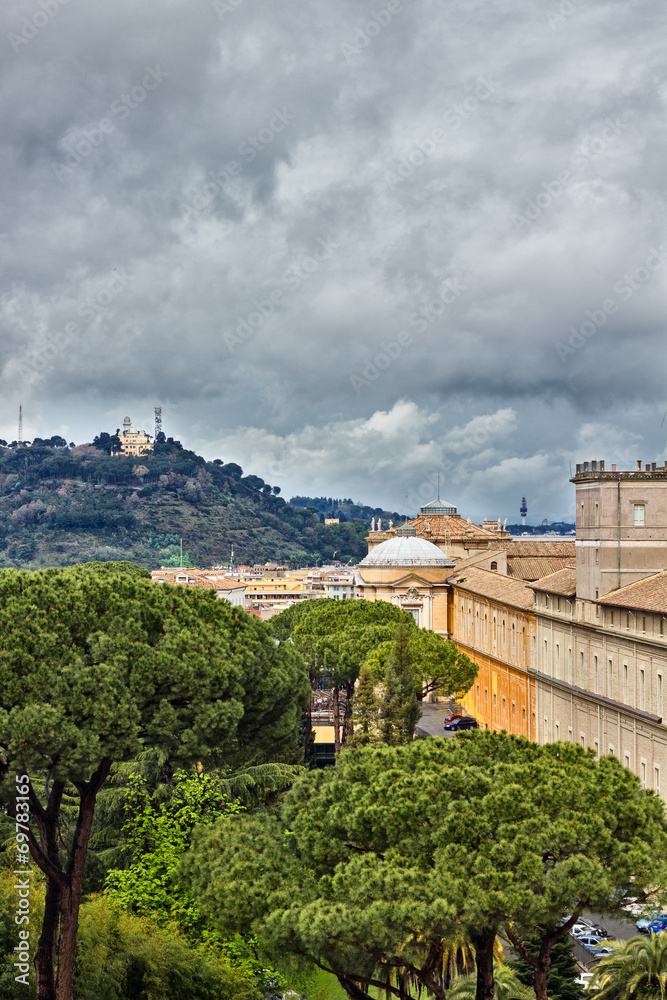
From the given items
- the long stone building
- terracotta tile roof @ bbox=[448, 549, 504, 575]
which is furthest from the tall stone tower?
terracotta tile roof @ bbox=[448, 549, 504, 575]

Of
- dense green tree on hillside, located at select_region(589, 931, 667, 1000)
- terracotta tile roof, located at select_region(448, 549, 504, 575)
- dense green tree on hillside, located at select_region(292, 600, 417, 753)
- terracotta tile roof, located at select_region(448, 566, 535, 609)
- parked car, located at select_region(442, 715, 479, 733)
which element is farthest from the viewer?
terracotta tile roof, located at select_region(448, 549, 504, 575)

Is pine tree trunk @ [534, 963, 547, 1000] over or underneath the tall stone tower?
underneath

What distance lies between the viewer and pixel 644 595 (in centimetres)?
3941

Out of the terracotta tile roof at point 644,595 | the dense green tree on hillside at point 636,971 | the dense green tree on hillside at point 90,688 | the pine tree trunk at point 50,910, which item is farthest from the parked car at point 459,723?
the pine tree trunk at point 50,910

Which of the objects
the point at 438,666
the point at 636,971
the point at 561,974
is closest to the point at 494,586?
the point at 438,666

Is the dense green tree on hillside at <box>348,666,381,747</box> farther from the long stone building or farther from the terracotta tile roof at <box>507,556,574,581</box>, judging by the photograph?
the terracotta tile roof at <box>507,556,574,581</box>

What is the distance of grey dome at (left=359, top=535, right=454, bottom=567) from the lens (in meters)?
88.2

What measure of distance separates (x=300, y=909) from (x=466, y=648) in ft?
206

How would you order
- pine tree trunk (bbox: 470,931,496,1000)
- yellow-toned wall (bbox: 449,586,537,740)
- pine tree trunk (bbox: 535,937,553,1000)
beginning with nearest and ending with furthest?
pine tree trunk (bbox: 470,931,496,1000) < pine tree trunk (bbox: 535,937,553,1000) < yellow-toned wall (bbox: 449,586,537,740)

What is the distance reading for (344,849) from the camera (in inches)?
663

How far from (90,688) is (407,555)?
7177cm

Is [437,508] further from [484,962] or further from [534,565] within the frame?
[484,962]

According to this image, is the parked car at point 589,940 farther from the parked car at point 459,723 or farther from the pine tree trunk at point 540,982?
the parked car at point 459,723

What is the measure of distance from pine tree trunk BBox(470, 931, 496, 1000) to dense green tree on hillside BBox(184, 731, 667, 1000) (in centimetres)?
3
